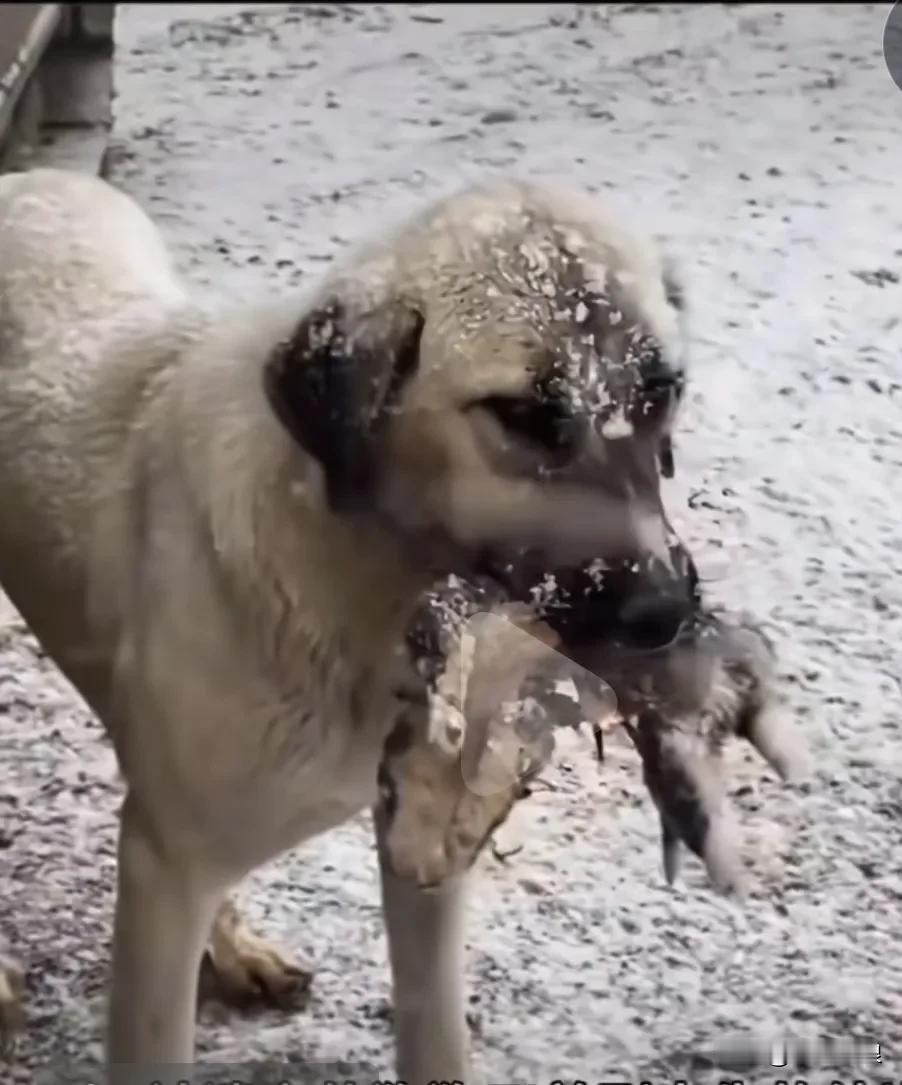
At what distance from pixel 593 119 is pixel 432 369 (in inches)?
19.4

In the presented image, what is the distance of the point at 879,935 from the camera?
0.96 meters

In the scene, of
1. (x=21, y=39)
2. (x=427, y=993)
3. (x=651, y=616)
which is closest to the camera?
(x=651, y=616)

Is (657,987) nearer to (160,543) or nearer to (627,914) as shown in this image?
(627,914)

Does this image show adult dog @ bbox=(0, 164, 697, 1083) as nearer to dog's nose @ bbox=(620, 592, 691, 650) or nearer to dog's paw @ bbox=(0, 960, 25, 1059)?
dog's nose @ bbox=(620, 592, 691, 650)

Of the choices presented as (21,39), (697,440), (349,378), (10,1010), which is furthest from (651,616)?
(10,1010)

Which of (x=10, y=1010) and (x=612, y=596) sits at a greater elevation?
(x=612, y=596)

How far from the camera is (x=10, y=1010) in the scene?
93 cm

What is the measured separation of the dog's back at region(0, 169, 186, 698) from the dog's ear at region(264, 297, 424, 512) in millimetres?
167

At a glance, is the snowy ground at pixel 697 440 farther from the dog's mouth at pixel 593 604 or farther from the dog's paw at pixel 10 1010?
the dog's mouth at pixel 593 604

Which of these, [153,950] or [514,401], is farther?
[153,950]

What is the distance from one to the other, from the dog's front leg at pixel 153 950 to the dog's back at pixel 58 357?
11 centimetres

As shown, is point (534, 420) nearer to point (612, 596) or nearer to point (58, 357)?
point (612, 596)

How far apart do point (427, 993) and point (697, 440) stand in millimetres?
304

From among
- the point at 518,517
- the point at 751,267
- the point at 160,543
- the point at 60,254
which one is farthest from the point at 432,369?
the point at 751,267
